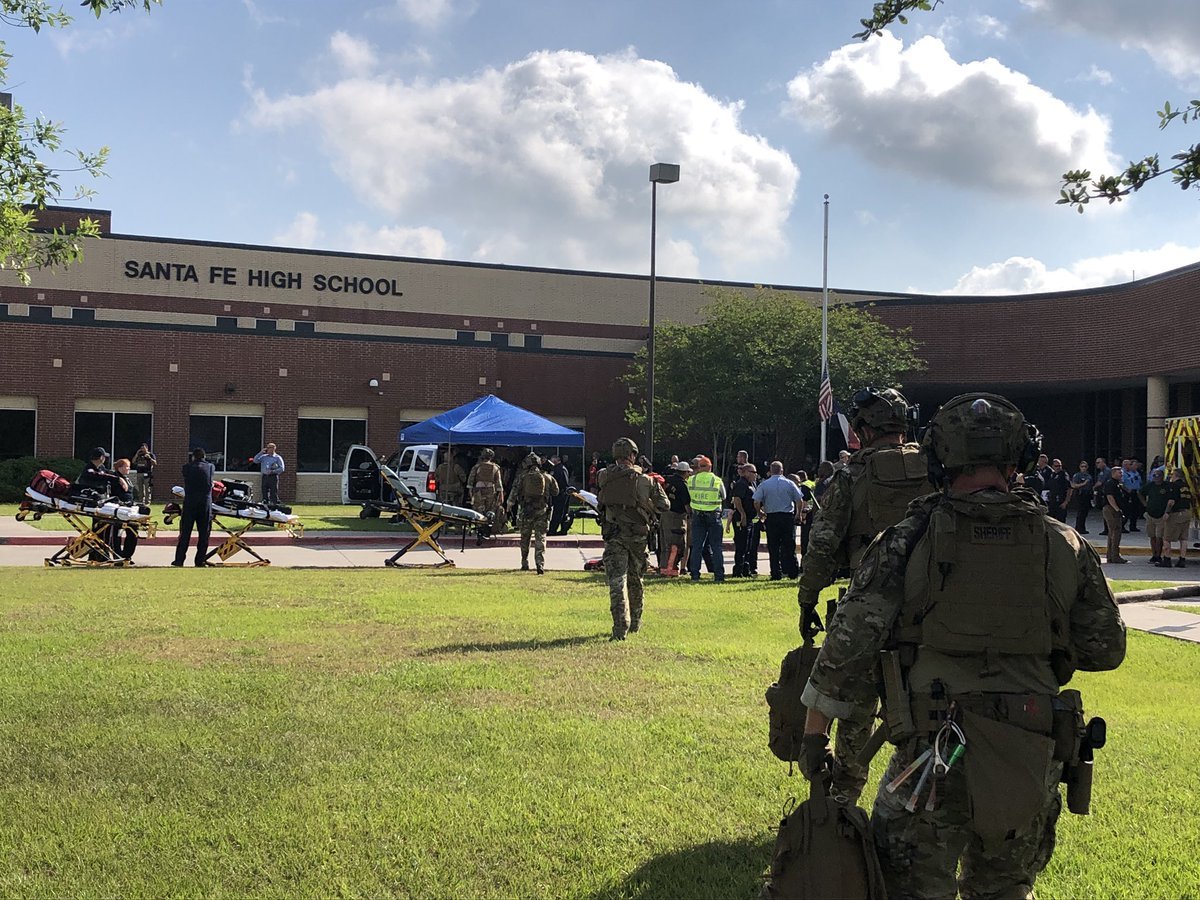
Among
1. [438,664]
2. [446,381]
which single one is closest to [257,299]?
[446,381]

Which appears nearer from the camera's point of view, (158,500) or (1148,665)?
(1148,665)

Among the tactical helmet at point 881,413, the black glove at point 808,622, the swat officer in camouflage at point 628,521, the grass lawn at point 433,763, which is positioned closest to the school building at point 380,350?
the swat officer in camouflage at point 628,521

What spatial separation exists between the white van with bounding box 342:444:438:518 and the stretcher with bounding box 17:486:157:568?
855 centimetres

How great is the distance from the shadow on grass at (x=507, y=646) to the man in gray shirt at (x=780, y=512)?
19.9ft

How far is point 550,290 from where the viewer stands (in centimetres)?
4759

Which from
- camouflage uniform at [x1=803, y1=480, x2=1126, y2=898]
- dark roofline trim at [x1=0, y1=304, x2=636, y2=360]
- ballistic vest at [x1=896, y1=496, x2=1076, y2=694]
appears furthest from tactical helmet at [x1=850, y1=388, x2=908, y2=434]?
dark roofline trim at [x1=0, y1=304, x2=636, y2=360]

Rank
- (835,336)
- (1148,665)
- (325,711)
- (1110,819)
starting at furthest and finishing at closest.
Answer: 1. (835,336)
2. (1148,665)
3. (325,711)
4. (1110,819)

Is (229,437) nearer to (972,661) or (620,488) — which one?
(620,488)

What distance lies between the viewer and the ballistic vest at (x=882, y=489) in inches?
200

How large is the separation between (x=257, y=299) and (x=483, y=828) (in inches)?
1692

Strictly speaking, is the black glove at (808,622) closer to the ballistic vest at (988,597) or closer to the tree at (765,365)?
the ballistic vest at (988,597)

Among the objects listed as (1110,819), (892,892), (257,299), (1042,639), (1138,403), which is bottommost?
(1110,819)

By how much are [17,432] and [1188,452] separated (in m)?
32.8

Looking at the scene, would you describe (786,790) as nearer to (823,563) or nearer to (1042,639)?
(823,563)
